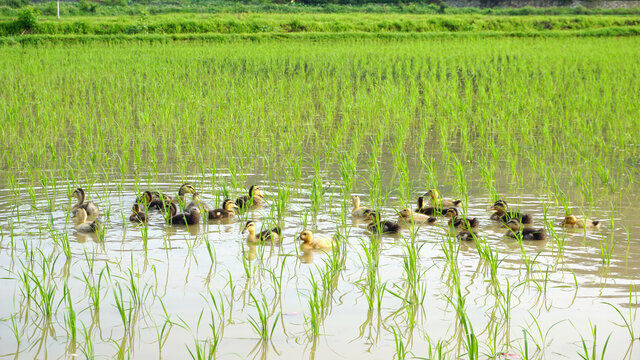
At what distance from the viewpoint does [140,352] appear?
11.8ft

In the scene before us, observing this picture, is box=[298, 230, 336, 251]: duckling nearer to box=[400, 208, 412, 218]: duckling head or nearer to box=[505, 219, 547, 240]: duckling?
box=[400, 208, 412, 218]: duckling head

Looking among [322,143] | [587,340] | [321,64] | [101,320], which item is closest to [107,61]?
[321,64]

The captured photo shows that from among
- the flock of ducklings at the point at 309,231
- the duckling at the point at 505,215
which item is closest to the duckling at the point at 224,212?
the flock of ducklings at the point at 309,231

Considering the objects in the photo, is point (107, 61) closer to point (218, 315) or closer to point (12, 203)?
point (12, 203)

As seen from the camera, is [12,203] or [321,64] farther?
[321,64]

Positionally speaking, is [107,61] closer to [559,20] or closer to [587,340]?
[587,340]

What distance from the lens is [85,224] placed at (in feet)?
18.4

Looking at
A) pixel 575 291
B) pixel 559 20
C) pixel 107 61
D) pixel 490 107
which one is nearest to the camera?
pixel 575 291

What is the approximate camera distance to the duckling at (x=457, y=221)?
558cm

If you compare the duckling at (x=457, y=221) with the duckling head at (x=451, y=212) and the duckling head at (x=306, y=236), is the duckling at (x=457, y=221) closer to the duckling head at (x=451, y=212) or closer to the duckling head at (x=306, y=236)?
the duckling head at (x=451, y=212)

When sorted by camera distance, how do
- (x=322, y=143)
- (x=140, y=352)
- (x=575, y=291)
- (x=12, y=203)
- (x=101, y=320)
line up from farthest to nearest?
(x=322, y=143)
(x=12, y=203)
(x=575, y=291)
(x=101, y=320)
(x=140, y=352)

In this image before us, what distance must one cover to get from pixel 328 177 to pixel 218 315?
3.69 m

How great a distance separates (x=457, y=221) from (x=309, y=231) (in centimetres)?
126

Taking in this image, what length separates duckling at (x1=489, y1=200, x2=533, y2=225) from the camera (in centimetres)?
573
